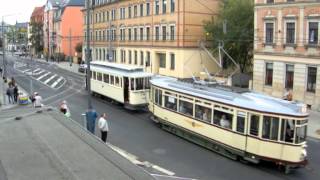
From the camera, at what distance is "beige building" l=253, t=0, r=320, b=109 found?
32.0 m

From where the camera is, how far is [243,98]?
18656 millimetres

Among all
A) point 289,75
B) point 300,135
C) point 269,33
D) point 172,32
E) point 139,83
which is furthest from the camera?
point 172,32

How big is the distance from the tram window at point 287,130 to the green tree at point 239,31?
25.4 m

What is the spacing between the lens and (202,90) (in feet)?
70.1

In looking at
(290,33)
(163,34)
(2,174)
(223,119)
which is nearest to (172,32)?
(163,34)

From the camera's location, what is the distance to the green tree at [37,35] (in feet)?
396

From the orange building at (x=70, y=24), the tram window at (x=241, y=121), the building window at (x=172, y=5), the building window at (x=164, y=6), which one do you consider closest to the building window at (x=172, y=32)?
the building window at (x=172, y=5)

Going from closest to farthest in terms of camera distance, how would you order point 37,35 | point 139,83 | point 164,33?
point 139,83, point 164,33, point 37,35

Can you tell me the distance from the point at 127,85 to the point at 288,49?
12038 mm

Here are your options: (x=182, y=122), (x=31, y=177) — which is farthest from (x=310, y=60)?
(x=31, y=177)

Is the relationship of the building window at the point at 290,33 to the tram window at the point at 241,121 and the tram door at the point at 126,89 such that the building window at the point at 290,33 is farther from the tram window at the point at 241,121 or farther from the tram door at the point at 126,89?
the tram window at the point at 241,121

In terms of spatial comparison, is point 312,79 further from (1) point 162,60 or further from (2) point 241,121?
(1) point 162,60

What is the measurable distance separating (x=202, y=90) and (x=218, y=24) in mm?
25846

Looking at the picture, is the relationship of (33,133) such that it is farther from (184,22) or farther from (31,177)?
(184,22)
